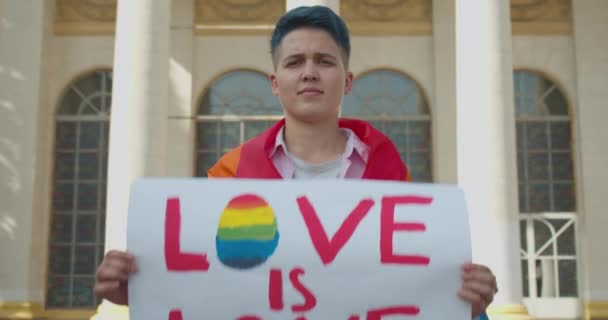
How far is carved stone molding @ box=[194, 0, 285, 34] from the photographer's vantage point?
858 inches

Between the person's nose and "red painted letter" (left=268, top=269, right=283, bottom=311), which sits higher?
the person's nose

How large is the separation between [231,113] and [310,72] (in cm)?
1885

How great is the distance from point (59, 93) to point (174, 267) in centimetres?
1997

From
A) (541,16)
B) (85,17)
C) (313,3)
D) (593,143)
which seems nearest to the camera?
(313,3)

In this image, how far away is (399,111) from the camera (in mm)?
21500

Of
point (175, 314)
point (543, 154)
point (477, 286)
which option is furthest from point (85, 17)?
point (477, 286)

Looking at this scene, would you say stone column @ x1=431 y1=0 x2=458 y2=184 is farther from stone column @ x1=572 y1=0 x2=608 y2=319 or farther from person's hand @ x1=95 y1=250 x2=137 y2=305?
person's hand @ x1=95 y1=250 x2=137 y2=305

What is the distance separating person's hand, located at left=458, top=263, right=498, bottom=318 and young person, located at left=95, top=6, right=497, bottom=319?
3.0 inches

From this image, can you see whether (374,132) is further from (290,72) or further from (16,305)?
(16,305)

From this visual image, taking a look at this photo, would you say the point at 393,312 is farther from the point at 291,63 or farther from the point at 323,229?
the point at 291,63

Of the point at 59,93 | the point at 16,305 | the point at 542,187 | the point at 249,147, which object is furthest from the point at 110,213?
the point at 249,147

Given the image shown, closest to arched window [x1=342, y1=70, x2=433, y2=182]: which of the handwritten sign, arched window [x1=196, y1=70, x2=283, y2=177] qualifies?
arched window [x1=196, y1=70, x2=283, y2=177]

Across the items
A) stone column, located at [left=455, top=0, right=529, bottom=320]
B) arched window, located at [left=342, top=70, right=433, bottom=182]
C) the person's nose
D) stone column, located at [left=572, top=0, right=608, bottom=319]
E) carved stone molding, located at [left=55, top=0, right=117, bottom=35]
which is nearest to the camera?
the person's nose

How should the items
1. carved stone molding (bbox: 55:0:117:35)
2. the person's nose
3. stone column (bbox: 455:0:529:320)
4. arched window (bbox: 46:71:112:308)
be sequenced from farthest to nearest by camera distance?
carved stone molding (bbox: 55:0:117:35) < arched window (bbox: 46:71:112:308) < stone column (bbox: 455:0:529:320) < the person's nose
